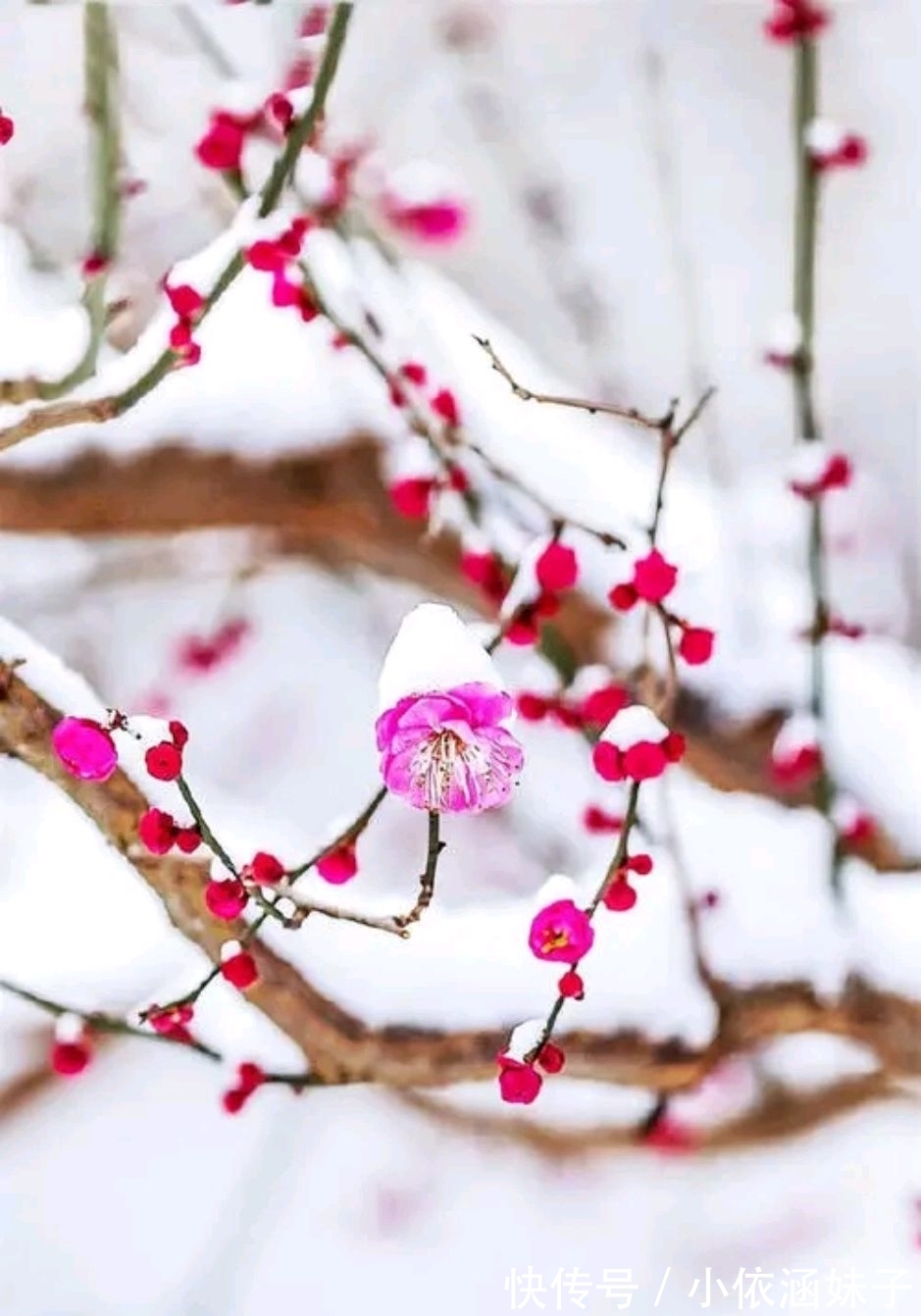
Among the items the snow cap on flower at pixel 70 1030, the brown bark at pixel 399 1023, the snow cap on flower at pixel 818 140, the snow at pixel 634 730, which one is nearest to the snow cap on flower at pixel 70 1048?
the snow cap on flower at pixel 70 1030

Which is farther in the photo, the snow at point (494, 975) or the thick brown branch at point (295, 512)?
the thick brown branch at point (295, 512)

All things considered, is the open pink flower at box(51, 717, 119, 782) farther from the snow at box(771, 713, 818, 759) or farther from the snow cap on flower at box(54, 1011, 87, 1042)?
the snow at box(771, 713, 818, 759)

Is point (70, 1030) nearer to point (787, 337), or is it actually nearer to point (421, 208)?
point (787, 337)

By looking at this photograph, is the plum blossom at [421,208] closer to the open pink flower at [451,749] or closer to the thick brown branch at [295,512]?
the thick brown branch at [295,512]

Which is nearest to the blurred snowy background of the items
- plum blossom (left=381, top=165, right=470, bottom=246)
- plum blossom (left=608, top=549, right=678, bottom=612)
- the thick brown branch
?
plum blossom (left=381, top=165, right=470, bottom=246)

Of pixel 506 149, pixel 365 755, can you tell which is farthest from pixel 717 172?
pixel 365 755

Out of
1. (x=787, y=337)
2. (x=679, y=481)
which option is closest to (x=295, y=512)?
(x=787, y=337)

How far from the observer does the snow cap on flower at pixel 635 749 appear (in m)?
0.58

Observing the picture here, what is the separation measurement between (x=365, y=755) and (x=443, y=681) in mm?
1416

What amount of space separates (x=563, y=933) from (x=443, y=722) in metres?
0.15

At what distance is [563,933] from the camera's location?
0.58 m

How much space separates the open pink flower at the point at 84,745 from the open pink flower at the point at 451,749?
12 cm

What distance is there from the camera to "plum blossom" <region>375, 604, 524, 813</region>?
477 millimetres

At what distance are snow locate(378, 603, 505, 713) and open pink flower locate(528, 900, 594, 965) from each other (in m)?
0.14
